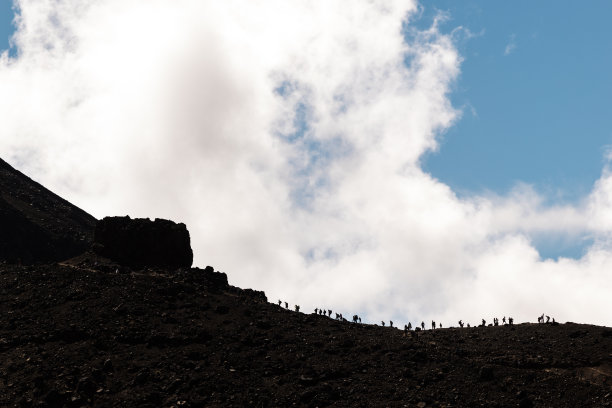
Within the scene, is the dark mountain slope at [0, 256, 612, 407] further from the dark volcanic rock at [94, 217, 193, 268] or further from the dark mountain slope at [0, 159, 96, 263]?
the dark mountain slope at [0, 159, 96, 263]

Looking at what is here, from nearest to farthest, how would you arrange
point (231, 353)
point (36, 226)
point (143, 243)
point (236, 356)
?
point (236, 356) < point (231, 353) < point (143, 243) < point (36, 226)

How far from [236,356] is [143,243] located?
34459mm

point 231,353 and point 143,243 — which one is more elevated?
point 143,243

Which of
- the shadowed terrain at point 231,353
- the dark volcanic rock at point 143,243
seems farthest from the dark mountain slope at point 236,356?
the dark volcanic rock at point 143,243

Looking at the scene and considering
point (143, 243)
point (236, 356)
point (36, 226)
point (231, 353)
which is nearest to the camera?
point (236, 356)

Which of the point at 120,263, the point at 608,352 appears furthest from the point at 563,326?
the point at 120,263

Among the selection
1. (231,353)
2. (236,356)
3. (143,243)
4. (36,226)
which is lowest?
(236,356)

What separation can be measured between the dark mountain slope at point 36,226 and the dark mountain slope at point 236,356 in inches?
1591

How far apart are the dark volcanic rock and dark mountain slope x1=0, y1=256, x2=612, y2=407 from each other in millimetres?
9050

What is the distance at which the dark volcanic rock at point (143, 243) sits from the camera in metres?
84.4

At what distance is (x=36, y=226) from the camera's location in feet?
390

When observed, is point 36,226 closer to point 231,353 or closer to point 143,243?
point 143,243

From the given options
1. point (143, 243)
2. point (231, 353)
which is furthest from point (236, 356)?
point (143, 243)

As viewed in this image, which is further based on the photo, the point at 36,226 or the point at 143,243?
the point at 36,226
